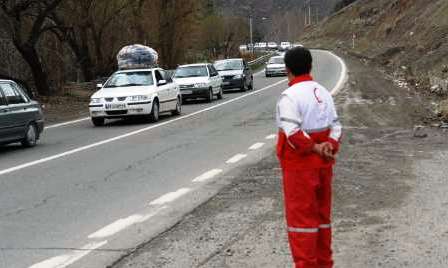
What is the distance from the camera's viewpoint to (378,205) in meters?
8.02

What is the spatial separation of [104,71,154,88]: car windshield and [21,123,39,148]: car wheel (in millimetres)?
5648

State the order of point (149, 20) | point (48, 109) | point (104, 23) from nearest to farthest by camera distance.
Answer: point (48, 109), point (104, 23), point (149, 20)

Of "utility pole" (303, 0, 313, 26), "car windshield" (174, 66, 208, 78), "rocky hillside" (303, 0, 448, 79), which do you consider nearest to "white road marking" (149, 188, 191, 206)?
"car windshield" (174, 66, 208, 78)

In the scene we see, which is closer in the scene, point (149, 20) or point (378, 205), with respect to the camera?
point (378, 205)

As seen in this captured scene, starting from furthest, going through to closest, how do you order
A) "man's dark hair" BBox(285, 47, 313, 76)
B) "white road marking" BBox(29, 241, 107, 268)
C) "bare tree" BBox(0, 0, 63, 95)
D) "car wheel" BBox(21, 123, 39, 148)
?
"bare tree" BBox(0, 0, 63, 95) → "car wheel" BBox(21, 123, 39, 148) → "white road marking" BBox(29, 241, 107, 268) → "man's dark hair" BBox(285, 47, 313, 76)

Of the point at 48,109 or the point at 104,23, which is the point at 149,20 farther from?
the point at 48,109

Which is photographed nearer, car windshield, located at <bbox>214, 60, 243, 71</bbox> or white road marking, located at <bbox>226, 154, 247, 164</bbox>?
white road marking, located at <bbox>226, 154, 247, 164</bbox>

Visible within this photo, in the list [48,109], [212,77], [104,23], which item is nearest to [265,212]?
[48,109]

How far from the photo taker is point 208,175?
408 inches

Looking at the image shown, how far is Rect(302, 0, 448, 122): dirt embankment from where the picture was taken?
30625 mm

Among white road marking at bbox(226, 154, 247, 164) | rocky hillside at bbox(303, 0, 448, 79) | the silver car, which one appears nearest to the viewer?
white road marking at bbox(226, 154, 247, 164)

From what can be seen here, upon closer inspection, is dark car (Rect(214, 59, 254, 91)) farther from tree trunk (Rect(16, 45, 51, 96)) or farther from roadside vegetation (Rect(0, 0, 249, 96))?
tree trunk (Rect(16, 45, 51, 96))

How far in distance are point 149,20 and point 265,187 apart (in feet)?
121

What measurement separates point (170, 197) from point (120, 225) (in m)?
1.50
